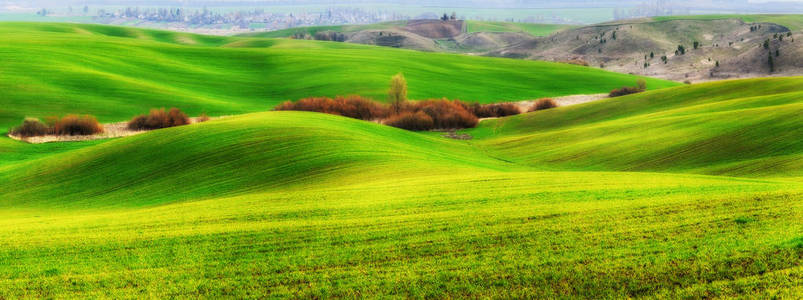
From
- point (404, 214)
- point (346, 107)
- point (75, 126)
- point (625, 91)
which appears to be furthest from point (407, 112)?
point (404, 214)

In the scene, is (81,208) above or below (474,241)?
below

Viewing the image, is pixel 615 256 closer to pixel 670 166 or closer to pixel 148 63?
pixel 670 166

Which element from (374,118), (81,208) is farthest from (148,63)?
(81,208)

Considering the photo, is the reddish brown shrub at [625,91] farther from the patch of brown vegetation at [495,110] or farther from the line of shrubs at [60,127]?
the line of shrubs at [60,127]

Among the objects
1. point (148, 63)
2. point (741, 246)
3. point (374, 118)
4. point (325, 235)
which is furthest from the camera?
point (148, 63)

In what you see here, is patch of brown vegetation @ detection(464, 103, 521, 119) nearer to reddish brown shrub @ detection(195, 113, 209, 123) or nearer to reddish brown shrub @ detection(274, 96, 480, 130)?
reddish brown shrub @ detection(274, 96, 480, 130)

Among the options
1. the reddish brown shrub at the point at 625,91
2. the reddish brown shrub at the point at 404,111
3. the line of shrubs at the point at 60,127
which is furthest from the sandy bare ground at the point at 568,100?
the line of shrubs at the point at 60,127

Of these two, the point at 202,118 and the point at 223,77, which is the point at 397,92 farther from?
the point at 223,77
